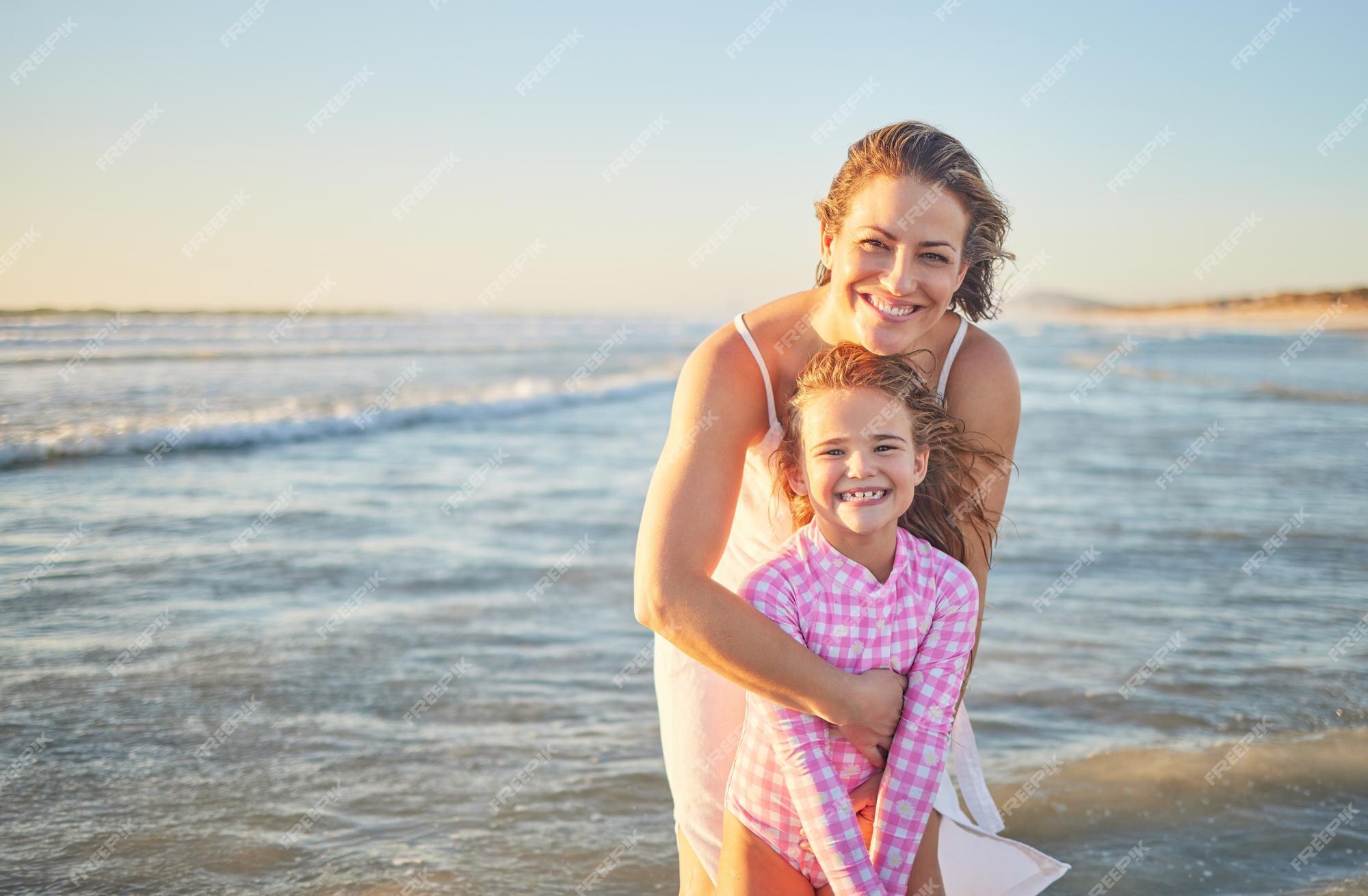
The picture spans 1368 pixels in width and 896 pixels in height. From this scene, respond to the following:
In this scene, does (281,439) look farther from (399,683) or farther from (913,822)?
(913,822)

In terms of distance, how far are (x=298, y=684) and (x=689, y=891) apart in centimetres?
292

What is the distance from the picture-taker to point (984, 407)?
9.57 feet

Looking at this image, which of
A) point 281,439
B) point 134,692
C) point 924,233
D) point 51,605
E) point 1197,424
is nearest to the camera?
point 924,233

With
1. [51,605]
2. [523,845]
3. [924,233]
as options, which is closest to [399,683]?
[523,845]

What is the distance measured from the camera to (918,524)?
2900mm

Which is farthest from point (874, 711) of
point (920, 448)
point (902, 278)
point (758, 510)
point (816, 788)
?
point (902, 278)

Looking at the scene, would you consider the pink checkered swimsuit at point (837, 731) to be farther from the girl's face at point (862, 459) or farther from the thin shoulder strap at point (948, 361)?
the thin shoulder strap at point (948, 361)

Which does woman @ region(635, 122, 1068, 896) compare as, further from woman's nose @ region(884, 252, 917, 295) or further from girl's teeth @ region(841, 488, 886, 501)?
girl's teeth @ region(841, 488, 886, 501)

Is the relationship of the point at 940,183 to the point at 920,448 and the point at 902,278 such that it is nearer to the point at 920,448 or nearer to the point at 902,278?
the point at 902,278

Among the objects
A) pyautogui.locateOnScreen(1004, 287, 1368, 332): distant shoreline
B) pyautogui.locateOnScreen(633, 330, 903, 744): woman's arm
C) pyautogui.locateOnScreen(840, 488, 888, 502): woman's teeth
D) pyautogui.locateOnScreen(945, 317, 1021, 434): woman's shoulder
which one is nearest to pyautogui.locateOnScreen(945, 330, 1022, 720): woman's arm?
pyautogui.locateOnScreen(945, 317, 1021, 434): woman's shoulder

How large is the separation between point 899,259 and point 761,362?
0.47m

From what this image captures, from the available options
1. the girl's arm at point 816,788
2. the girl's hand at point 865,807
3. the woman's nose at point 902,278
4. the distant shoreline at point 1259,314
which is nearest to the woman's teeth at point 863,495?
the girl's arm at point 816,788

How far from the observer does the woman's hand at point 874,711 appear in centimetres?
245

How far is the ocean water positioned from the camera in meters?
3.68
